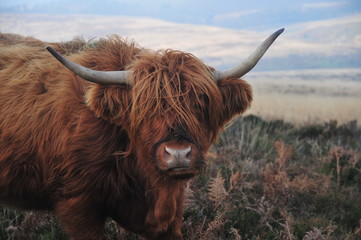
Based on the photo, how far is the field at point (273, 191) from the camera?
4570 mm

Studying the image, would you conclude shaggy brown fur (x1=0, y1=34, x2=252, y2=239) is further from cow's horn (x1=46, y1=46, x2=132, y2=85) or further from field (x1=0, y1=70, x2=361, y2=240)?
field (x1=0, y1=70, x2=361, y2=240)

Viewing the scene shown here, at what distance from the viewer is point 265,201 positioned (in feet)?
16.1

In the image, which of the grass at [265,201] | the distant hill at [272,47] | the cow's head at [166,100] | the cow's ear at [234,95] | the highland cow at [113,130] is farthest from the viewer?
the distant hill at [272,47]

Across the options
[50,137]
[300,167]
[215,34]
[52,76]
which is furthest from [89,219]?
[215,34]

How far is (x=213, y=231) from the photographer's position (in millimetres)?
4430

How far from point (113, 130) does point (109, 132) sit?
0.03 meters

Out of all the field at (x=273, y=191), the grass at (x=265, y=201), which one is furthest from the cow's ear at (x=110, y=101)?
the grass at (x=265, y=201)

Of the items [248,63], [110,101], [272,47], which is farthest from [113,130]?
[272,47]

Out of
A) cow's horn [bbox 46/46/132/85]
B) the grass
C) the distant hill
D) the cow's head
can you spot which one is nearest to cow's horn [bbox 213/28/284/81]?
the cow's head

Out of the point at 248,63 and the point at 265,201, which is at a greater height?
the point at 248,63

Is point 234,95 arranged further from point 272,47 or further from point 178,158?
point 272,47

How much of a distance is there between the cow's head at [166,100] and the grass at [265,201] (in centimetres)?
110

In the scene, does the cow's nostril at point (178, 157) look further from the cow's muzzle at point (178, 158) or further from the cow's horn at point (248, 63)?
the cow's horn at point (248, 63)

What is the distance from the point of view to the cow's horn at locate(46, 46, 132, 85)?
10.5ft
